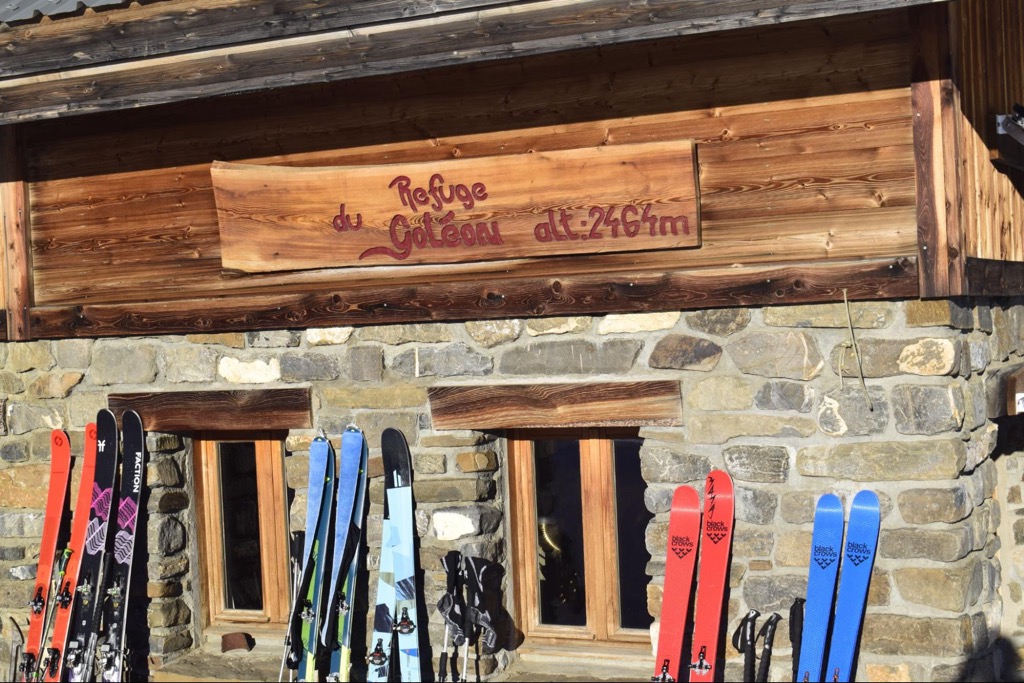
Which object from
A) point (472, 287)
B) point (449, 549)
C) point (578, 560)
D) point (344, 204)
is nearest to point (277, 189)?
point (344, 204)

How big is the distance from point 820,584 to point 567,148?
215 centimetres

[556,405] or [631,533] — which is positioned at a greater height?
[556,405]

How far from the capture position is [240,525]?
6.74m

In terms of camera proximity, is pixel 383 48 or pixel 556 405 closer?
pixel 383 48

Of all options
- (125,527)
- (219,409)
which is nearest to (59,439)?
(125,527)

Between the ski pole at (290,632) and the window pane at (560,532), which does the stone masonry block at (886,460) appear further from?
the ski pole at (290,632)

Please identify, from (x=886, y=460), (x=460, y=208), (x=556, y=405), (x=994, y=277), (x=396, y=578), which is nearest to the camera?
(x=886, y=460)

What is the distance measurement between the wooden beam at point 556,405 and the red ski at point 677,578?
14.3 inches

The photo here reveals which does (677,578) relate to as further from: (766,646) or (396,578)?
(396,578)

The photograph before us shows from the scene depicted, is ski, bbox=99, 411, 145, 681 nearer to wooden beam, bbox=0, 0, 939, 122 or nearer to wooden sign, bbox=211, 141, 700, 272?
wooden sign, bbox=211, 141, 700, 272

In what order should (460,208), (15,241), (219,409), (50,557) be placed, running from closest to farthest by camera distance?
(460,208) → (219,409) → (50,557) → (15,241)

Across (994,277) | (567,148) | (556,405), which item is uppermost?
(567,148)

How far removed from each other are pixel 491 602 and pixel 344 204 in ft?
6.54

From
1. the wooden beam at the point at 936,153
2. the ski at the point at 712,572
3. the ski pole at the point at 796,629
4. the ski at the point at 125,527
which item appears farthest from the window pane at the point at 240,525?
the wooden beam at the point at 936,153
